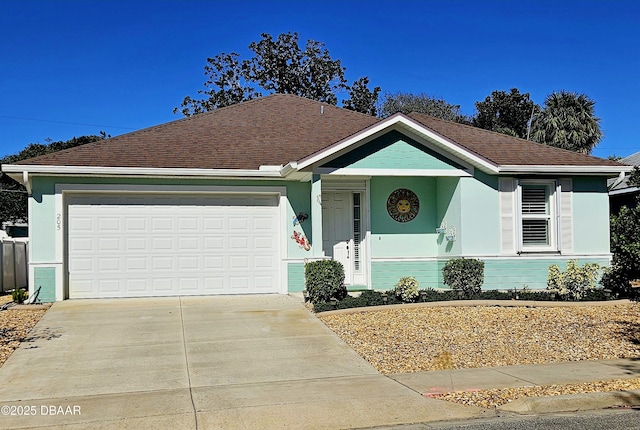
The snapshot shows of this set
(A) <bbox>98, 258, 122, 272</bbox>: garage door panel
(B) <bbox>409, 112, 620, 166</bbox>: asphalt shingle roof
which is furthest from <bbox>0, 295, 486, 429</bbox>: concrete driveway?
(B) <bbox>409, 112, 620, 166</bbox>: asphalt shingle roof

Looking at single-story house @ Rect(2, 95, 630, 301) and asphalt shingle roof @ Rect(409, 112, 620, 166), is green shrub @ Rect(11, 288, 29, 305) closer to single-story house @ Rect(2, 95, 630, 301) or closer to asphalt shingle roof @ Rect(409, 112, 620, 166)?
single-story house @ Rect(2, 95, 630, 301)

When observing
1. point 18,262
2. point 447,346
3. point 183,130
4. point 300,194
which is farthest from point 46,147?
point 447,346

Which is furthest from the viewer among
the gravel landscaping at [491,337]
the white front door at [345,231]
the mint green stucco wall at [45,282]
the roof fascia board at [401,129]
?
the white front door at [345,231]

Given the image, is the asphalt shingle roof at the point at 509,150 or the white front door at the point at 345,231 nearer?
the asphalt shingle roof at the point at 509,150

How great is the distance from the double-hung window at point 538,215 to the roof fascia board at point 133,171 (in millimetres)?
6126

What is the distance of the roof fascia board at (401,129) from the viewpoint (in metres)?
13.9

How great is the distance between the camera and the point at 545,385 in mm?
7773

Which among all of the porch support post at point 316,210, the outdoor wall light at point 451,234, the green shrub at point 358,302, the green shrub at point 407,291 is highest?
the porch support post at point 316,210

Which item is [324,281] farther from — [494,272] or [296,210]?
[494,272]

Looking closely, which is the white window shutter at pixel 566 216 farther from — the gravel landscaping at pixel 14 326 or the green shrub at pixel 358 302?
the gravel landscaping at pixel 14 326

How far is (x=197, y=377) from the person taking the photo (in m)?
8.35

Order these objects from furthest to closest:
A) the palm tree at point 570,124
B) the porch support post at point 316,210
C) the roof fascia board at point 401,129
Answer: the palm tree at point 570,124, the porch support post at point 316,210, the roof fascia board at point 401,129

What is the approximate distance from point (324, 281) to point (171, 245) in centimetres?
399

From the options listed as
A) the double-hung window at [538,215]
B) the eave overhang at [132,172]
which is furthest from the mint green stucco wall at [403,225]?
the eave overhang at [132,172]
